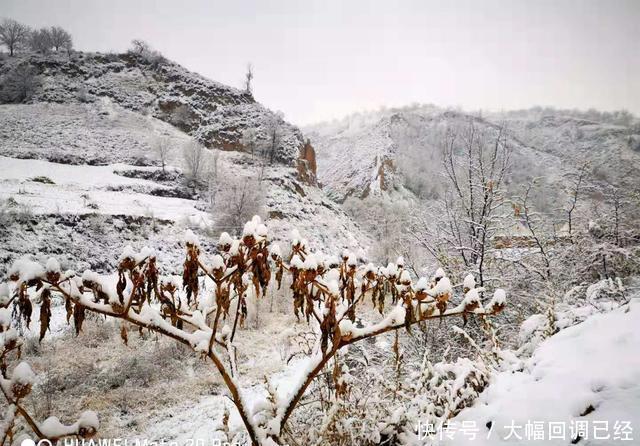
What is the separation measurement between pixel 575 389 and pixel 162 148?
2950cm

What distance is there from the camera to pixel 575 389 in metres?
1.64

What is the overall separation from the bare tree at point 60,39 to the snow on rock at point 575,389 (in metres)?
55.7

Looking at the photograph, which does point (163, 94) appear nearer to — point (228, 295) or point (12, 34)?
point (12, 34)

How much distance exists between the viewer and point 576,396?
1588mm

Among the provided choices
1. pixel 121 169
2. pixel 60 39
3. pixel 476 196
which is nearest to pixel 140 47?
pixel 60 39

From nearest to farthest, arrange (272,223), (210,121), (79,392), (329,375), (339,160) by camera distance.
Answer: (329,375) → (79,392) → (272,223) → (210,121) → (339,160)

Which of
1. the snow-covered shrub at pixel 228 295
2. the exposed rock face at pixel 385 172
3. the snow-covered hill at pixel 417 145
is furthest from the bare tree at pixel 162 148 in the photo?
the snow-covered shrub at pixel 228 295

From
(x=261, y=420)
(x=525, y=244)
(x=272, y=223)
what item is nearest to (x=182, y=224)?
(x=272, y=223)

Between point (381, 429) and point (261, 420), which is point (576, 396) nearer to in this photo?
point (381, 429)

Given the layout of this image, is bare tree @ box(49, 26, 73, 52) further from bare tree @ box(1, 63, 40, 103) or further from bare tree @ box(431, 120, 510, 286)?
bare tree @ box(431, 120, 510, 286)

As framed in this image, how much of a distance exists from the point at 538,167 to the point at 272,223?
3292cm

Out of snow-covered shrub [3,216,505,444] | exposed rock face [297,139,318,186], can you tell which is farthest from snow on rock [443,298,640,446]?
exposed rock face [297,139,318,186]

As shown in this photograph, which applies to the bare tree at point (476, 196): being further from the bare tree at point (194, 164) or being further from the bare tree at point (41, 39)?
the bare tree at point (41, 39)

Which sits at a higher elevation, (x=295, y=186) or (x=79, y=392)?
(x=295, y=186)
